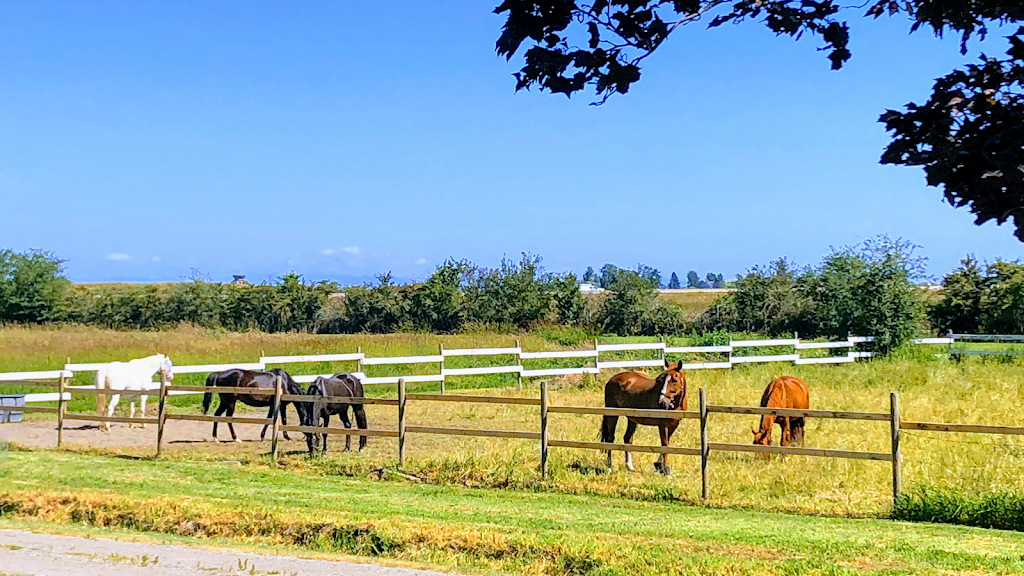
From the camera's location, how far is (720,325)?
140 feet

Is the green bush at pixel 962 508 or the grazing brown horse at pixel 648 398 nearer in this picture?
the green bush at pixel 962 508

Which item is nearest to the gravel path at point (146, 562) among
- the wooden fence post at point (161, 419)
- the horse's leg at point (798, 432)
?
the wooden fence post at point (161, 419)

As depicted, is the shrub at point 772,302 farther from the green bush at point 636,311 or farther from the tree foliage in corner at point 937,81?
the tree foliage in corner at point 937,81

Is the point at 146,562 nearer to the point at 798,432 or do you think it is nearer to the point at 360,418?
the point at 360,418

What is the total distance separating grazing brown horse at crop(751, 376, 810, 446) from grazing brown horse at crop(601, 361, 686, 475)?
3.64 feet

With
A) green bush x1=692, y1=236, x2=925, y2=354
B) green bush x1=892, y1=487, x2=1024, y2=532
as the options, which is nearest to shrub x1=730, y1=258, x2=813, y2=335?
green bush x1=692, y1=236, x2=925, y2=354

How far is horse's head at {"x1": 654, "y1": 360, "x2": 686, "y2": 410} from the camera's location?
12750mm

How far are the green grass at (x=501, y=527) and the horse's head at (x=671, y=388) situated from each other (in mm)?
2294

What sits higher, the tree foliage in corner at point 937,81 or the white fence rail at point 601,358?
the tree foliage in corner at point 937,81

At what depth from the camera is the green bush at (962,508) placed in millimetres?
9219

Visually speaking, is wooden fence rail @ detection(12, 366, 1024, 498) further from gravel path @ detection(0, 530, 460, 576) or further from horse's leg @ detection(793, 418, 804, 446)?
gravel path @ detection(0, 530, 460, 576)

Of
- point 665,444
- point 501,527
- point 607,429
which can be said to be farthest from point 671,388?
point 501,527

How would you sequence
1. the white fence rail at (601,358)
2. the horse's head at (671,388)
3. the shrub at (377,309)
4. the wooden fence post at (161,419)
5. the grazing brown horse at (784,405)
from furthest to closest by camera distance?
1. the shrub at (377,309)
2. the white fence rail at (601,358)
3. the wooden fence post at (161,419)
4. the horse's head at (671,388)
5. the grazing brown horse at (784,405)

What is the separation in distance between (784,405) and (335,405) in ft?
23.1
